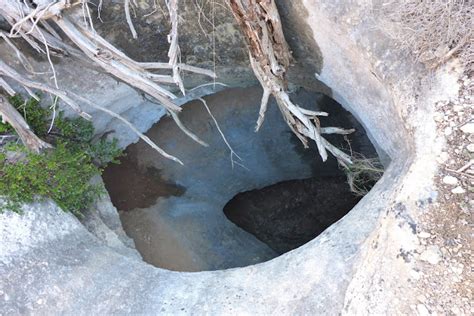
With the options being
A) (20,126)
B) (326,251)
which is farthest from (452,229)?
(20,126)

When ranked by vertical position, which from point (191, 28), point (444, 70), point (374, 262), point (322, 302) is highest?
point (444, 70)

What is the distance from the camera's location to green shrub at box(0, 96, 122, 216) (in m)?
2.61

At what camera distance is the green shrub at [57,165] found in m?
2.61

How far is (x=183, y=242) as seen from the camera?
3.71 metres

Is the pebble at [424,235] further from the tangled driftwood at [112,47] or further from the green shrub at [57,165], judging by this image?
the green shrub at [57,165]

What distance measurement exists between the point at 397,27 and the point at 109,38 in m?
1.56

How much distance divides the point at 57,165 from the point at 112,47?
676mm

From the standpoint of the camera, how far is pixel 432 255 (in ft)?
5.96

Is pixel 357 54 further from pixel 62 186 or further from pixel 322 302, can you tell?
pixel 62 186

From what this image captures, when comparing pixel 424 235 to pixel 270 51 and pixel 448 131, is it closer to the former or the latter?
pixel 448 131

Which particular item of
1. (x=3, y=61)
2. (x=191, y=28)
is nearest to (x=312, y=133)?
(x=191, y=28)

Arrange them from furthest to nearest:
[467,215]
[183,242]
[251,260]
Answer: [251,260], [183,242], [467,215]

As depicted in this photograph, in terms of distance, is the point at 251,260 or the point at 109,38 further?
the point at 251,260

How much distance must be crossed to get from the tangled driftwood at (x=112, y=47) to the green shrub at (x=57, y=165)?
0.33 ft
